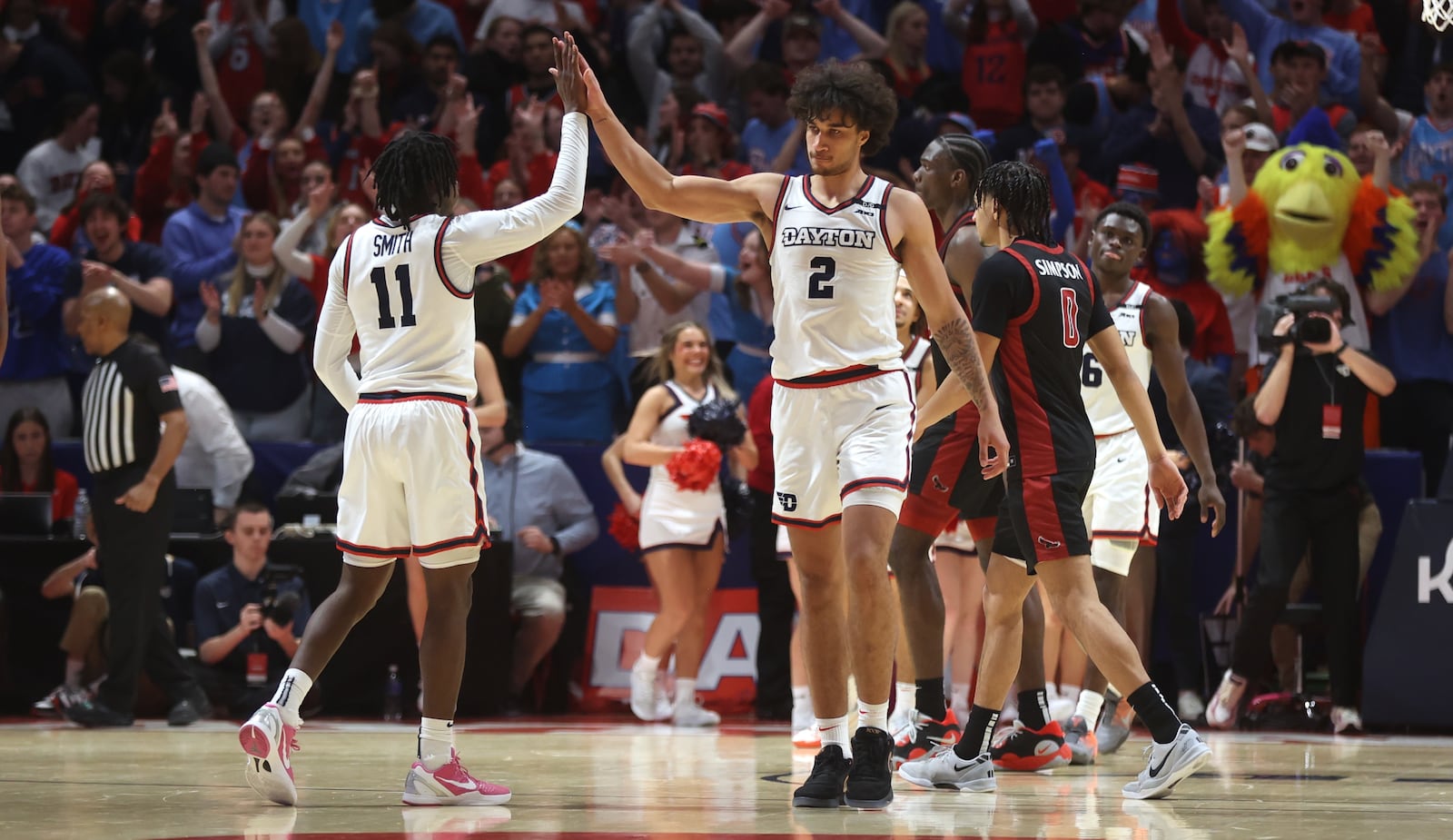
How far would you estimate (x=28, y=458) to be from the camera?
10445 mm

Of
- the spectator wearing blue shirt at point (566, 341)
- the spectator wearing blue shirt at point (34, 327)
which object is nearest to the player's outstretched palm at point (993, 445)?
the spectator wearing blue shirt at point (566, 341)

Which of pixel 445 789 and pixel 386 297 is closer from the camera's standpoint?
pixel 445 789

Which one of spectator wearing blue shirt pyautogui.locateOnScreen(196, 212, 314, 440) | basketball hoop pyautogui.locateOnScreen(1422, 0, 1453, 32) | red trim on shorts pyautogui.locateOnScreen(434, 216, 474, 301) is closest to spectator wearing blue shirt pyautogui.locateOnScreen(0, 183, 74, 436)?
spectator wearing blue shirt pyautogui.locateOnScreen(196, 212, 314, 440)

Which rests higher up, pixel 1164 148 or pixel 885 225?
pixel 1164 148

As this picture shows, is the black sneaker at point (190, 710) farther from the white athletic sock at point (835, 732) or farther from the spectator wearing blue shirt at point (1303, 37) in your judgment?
the spectator wearing blue shirt at point (1303, 37)

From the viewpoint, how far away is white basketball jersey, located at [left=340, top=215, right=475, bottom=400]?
5.82 meters

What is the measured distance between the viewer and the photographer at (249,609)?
982cm

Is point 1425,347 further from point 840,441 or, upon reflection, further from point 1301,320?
point 840,441

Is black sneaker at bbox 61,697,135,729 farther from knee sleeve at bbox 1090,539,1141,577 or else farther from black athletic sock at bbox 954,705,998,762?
knee sleeve at bbox 1090,539,1141,577

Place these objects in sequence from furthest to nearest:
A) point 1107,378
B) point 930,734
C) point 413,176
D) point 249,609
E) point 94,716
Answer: point 249,609
point 94,716
point 1107,378
point 930,734
point 413,176

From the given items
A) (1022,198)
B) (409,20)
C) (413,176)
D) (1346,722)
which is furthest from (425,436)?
(409,20)

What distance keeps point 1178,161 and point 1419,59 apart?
2168 mm

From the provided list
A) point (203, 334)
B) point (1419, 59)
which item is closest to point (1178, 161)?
point (1419, 59)

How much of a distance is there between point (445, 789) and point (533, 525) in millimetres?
4881
